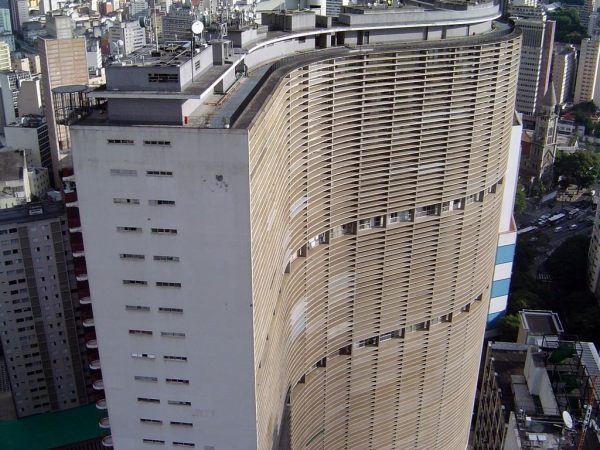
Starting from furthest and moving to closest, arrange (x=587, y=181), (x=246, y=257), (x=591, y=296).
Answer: (x=587, y=181) < (x=591, y=296) < (x=246, y=257)

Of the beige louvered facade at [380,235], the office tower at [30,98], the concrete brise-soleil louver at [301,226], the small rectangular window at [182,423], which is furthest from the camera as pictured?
the office tower at [30,98]

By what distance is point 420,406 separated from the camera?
61250mm

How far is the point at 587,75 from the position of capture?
624 ft

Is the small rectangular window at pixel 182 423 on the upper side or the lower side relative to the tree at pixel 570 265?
upper

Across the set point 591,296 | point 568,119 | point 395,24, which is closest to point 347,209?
point 395,24

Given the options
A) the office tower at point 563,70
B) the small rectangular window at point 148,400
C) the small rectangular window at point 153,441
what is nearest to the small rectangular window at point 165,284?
the small rectangular window at point 148,400

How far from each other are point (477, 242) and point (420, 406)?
1519cm

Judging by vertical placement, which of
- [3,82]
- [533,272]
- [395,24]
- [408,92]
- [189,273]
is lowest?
[533,272]

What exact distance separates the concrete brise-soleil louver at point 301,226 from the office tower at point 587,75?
427ft

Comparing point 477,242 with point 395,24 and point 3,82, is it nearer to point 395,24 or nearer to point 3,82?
point 395,24

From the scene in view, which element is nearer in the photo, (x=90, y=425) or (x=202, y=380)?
(x=202, y=380)

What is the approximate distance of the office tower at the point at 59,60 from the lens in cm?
12731

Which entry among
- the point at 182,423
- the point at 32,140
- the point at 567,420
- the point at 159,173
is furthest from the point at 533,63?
the point at 159,173

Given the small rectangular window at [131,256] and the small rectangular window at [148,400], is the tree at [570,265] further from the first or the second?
the small rectangular window at [131,256]
